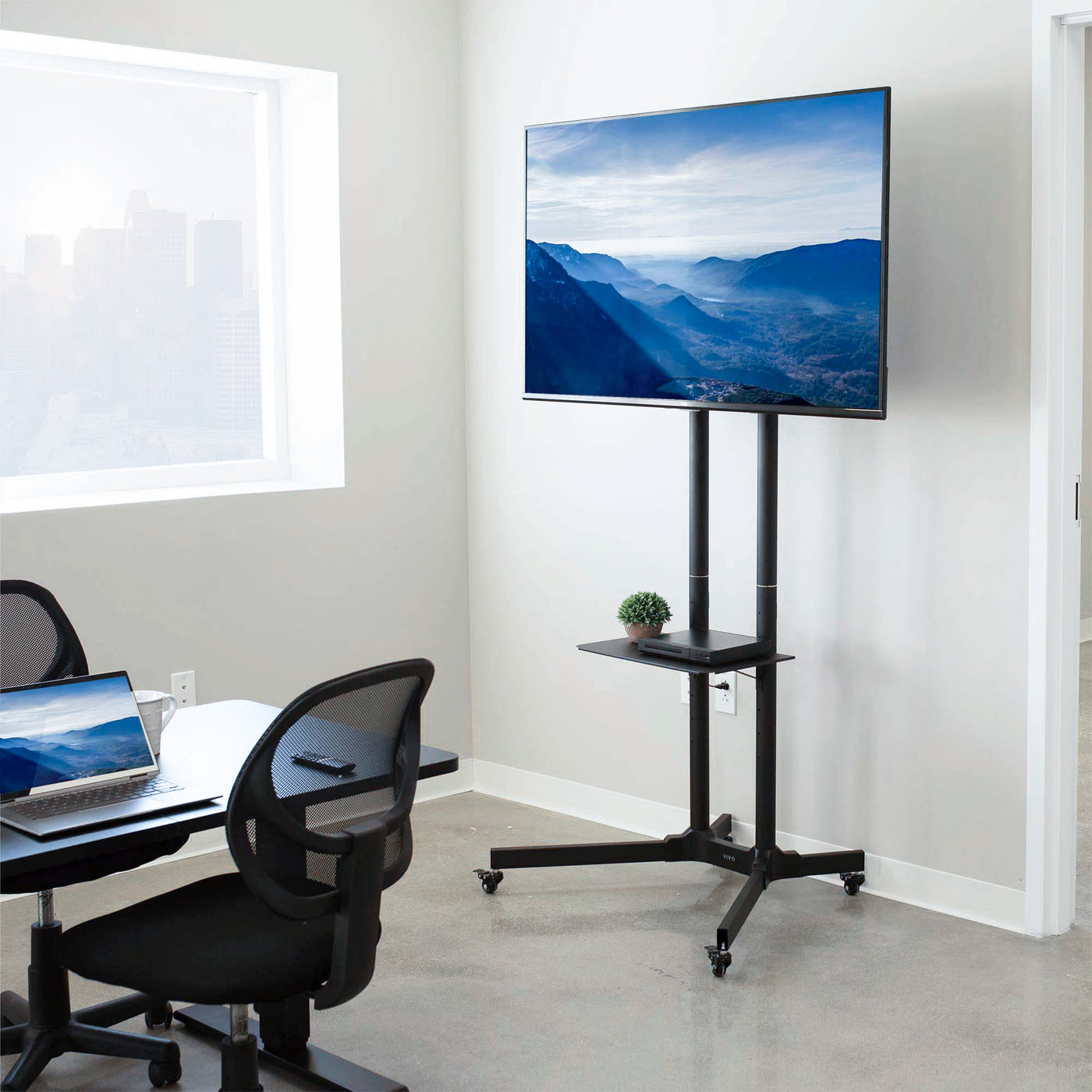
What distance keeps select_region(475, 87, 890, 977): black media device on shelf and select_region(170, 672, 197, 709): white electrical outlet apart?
3.11 ft

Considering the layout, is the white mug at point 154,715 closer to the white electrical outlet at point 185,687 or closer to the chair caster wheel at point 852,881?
the white electrical outlet at point 185,687

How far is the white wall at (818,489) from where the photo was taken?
3.17 meters

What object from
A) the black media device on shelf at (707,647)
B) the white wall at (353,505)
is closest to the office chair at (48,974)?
the white wall at (353,505)

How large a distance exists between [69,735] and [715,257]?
5.94 feet

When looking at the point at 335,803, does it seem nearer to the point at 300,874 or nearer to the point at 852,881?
the point at 300,874

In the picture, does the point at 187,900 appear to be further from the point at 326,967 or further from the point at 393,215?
the point at 393,215

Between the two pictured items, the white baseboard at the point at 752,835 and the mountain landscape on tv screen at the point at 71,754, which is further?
the white baseboard at the point at 752,835

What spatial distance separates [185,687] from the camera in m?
3.77

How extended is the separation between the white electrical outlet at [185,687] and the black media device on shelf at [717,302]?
3.11 ft

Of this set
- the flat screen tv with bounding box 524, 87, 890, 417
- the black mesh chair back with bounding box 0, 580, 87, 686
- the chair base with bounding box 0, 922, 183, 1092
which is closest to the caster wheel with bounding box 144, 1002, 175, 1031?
the chair base with bounding box 0, 922, 183, 1092

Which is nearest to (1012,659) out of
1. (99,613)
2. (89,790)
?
(89,790)

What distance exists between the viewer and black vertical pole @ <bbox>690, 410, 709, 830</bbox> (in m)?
3.39

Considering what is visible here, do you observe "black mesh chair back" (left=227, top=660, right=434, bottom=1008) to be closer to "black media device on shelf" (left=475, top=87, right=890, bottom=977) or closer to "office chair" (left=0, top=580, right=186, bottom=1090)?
"office chair" (left=0, top=580, right=186, bottom=1090)

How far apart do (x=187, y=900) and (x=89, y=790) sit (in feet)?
0.91
